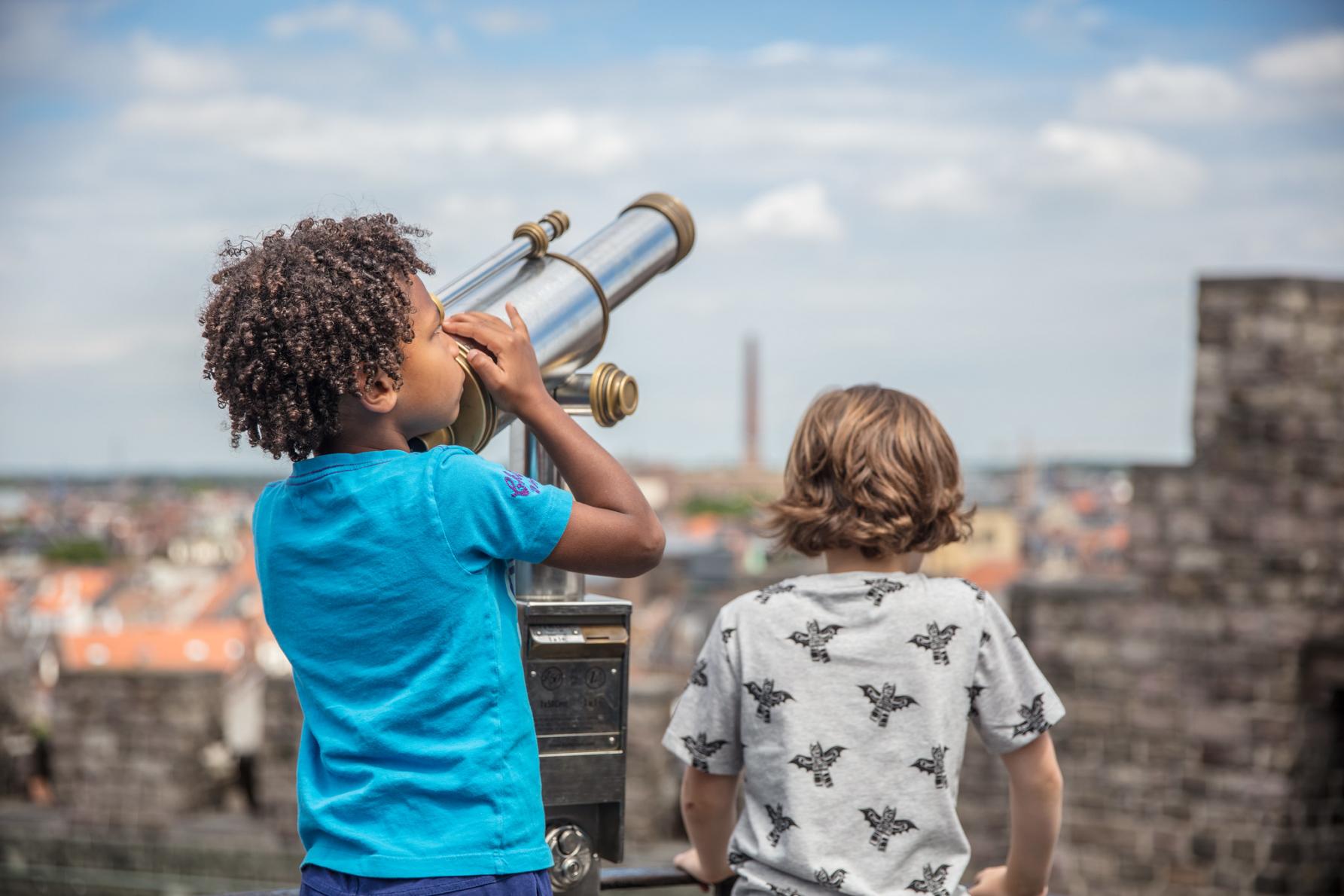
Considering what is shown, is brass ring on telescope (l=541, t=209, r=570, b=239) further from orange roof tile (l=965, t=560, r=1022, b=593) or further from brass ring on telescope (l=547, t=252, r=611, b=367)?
orange roof tile (l=965, t=560, r=1022, b=593)

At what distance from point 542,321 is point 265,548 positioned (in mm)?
363

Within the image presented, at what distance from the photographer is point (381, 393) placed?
3.36ft

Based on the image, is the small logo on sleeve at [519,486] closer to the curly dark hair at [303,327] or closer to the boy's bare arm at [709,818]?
the curly dark hair at [303,327]

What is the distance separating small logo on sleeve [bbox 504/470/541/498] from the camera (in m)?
1.00

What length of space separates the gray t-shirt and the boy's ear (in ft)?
1.35

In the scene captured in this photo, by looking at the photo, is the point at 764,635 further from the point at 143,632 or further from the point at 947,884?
the point at 143,632

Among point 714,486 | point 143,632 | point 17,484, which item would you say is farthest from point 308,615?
point 17,484

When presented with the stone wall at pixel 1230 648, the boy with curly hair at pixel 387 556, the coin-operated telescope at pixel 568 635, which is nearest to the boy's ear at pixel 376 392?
the boy with curly hair at pixel 387 556

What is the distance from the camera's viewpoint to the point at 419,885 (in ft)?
3.22

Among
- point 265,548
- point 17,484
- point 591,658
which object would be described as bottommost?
point 17,484

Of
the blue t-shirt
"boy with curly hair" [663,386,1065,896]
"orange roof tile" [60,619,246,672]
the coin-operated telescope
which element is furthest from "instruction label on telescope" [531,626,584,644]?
"orange roof tile" [60,619,246,672]

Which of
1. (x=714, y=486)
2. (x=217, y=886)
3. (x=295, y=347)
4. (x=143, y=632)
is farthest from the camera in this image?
(x=714, y=486)

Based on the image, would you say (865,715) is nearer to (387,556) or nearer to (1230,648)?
(387,556)

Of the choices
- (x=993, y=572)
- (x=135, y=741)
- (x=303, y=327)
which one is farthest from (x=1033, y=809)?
(x=993, y=572)
